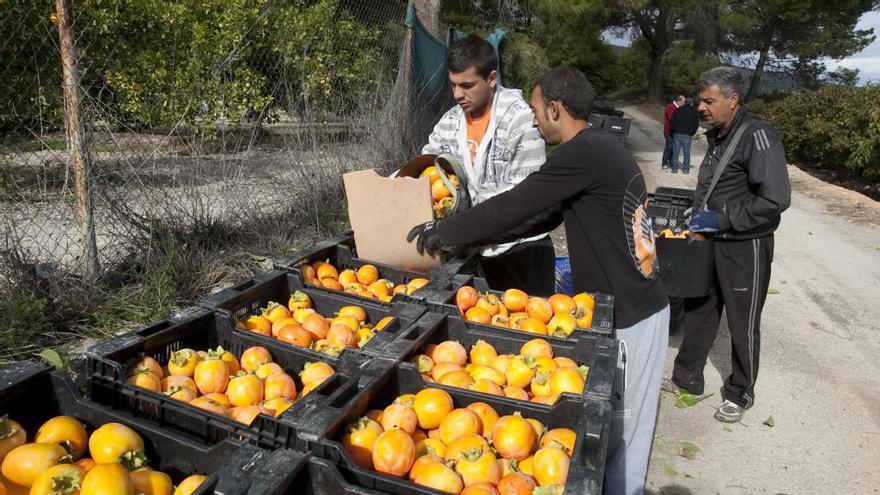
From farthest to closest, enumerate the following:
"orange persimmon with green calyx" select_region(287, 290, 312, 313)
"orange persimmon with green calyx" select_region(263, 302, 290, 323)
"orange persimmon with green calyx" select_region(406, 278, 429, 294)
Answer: "orange persimmon with green calyx" select_region(406, 278, 429, 294), "orange persimmon with green calyx" select_region(287, 290, 312, 313), "orange persimmon with green calyx" select_region(263, 302, 290, 323)

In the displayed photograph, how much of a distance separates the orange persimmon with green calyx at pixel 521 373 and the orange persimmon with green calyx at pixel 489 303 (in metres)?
0.46

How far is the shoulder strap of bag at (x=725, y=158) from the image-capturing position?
372cm

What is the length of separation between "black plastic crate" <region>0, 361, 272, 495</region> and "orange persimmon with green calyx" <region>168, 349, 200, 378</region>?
1.03ft

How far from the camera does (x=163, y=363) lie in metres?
A: 2.17

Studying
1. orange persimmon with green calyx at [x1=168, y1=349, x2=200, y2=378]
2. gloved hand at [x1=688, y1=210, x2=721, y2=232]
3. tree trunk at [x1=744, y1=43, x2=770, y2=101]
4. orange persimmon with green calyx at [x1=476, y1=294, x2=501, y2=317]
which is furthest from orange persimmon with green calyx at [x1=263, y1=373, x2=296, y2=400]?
tree trunk at [x1=744, y1=43, x2=770, y2=101]

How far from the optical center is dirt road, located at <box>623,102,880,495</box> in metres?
3.47

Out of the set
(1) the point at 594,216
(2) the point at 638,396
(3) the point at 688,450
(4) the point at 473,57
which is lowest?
(3) the point at 688,450

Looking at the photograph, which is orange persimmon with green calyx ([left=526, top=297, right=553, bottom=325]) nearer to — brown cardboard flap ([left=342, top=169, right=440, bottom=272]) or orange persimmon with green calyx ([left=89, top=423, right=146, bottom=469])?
brown cardboard flap ([left=342, top=169, right=440, bottom=272])

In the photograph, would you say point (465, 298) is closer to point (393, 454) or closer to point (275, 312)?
point (275, 312)

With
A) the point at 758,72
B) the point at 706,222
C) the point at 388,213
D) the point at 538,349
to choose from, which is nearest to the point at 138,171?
the point at 388,213

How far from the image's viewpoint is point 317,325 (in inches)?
96.3

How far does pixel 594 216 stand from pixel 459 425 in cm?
121

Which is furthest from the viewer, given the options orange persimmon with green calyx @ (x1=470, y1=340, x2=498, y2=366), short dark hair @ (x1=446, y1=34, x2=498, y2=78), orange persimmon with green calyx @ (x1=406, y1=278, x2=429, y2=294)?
short dark hair @ (x1=446, y1=34, x2=498, y2=78)

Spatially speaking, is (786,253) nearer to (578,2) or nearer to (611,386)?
(611,386)
